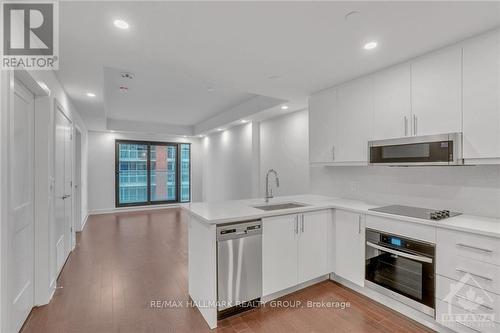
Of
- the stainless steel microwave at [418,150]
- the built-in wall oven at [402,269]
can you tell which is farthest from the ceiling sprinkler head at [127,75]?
the built-in wall oven at [402,269]

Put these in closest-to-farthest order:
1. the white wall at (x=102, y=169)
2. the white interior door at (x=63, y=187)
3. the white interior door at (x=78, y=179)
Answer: the white interior door at (x=63, y=187) → the white interior door at (x=78, y=179) → the white wall at (x=102, y=169)

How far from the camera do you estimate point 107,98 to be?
4715 mm

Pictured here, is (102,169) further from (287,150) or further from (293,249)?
(293,249)

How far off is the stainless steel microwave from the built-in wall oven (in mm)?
732

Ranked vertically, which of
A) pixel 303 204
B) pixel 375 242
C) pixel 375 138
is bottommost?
pixel 375 242

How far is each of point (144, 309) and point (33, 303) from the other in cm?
111

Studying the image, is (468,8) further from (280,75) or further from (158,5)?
(158,5)

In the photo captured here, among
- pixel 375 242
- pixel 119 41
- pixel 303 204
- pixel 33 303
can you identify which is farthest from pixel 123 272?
pixel 375 242

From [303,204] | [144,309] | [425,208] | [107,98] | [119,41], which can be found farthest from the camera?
[107,98]

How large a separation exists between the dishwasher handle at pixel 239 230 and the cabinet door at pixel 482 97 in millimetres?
1893

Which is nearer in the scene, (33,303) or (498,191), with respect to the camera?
(498,191)

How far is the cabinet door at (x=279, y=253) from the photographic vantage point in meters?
2.41

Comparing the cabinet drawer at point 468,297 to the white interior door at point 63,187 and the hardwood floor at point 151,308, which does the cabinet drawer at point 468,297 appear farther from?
the white interior door at point 63,187

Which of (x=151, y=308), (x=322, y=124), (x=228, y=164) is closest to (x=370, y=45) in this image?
(x=322, y=124)
